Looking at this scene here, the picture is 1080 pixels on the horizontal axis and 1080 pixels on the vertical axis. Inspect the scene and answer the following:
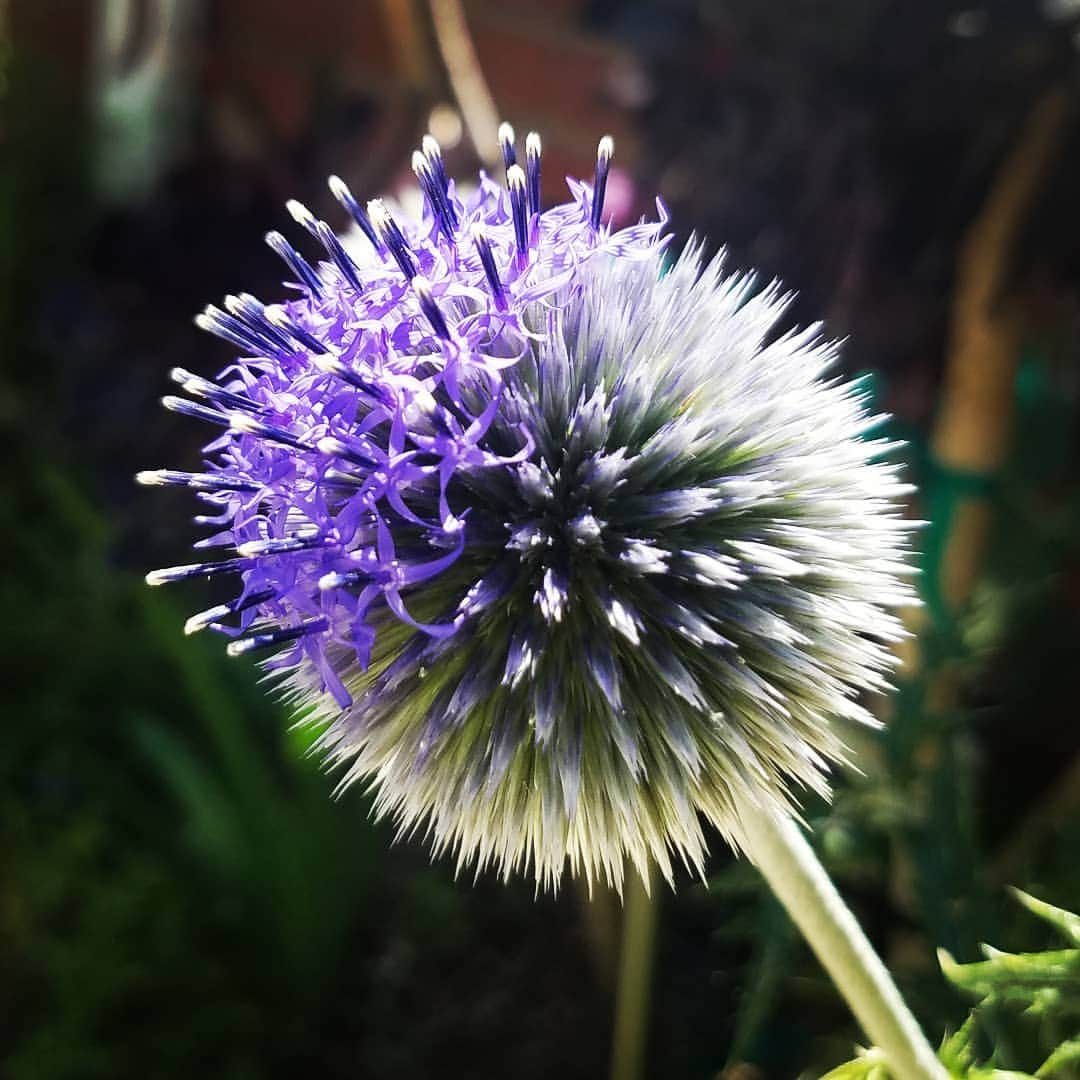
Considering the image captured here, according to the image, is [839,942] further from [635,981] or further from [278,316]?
[635,981]

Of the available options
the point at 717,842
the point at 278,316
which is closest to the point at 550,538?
the point at 278,316

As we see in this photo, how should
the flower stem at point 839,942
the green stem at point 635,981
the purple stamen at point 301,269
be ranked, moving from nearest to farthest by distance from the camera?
the flower stem at point 839,942, the purple stamen at point 301,269, the green stem at point 635,981

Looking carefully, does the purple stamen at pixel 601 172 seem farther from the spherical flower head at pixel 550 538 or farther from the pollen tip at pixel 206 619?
the pollen tip at pixel 206 619

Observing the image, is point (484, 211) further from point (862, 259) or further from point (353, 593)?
point (862, 259)

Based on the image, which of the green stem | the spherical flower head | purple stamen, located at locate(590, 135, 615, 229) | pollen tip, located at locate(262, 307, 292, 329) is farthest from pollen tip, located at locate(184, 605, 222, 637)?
the green stem

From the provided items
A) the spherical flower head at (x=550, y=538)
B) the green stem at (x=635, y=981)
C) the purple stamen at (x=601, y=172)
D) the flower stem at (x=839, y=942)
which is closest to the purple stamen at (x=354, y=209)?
the spherical flower head at (x=550, y=538)

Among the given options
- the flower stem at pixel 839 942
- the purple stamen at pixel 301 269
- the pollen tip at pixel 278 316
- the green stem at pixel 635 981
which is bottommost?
the green stem at pixel 635 981

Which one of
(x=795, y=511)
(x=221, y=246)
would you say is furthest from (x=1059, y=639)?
(x=221, y=246)
